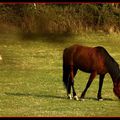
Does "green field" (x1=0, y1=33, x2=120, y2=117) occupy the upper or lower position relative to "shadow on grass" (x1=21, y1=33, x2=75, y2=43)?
lower

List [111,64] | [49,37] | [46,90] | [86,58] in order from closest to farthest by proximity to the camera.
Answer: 1. [49,37]
2. [111,64]
3. [86,58]
4. [46,90]

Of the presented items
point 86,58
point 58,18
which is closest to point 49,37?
point 58,18

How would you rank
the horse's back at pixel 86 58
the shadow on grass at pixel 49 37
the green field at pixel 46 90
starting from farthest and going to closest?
the horse's back at pixel 86 58 < the green field at pixel 46 90 < the shadow on grass at pixel 49 37

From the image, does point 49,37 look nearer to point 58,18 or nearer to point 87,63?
point 58,18

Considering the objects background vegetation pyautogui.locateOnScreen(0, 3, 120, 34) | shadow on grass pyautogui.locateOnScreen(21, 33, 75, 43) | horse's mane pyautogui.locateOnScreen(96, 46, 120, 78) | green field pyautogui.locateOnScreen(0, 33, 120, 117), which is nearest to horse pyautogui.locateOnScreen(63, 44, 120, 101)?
horse's mane pyautogui.locateOnScreen(96, 46, 120, 78)

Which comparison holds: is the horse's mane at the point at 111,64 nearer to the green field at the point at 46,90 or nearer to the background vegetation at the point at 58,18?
the green field at the point at 46,90

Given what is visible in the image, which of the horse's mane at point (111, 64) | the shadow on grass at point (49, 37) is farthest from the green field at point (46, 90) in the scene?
the horse's mane at point (111, 64)

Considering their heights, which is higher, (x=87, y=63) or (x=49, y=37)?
(x=49, y=37)

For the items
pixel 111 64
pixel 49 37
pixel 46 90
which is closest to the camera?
pixel 49 37

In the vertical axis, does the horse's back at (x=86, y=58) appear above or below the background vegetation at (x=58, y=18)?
below

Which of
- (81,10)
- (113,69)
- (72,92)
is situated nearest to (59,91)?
(72,92)

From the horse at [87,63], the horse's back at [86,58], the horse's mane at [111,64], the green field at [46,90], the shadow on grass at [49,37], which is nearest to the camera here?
the shadow on grass at [49,37]

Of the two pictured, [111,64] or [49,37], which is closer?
[49,37]

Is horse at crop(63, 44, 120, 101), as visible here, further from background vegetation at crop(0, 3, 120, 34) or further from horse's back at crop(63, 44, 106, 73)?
background vegetation at crop(0, 3, 120, 34)
